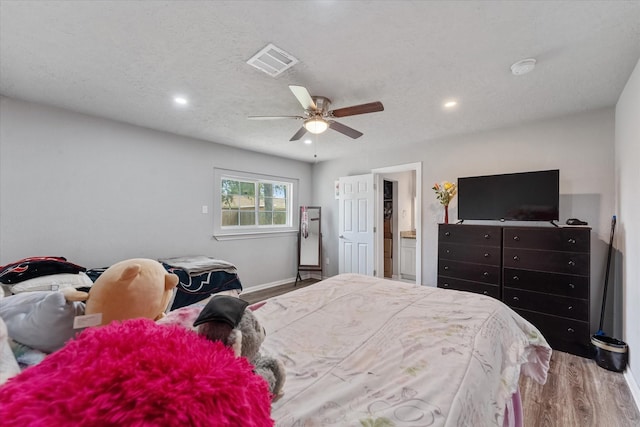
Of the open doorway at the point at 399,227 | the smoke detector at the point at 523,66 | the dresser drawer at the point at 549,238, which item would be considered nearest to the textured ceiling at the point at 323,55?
the smoke detector at the point at 523,66

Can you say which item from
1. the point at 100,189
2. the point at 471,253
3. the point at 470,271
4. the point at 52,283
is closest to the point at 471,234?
the point at 471,253

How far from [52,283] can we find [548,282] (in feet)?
14.9

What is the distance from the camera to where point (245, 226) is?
15.3 ft

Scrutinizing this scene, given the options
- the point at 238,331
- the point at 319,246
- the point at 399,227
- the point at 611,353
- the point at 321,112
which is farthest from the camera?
the point at 399,227

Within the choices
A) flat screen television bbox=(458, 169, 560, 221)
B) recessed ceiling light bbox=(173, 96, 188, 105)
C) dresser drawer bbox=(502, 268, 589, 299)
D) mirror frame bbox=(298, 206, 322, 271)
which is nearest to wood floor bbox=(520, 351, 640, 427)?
dresser drawer bbox=(502, 268, 589, 299)

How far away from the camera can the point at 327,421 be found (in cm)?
76

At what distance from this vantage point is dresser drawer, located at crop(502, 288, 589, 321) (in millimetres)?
2559

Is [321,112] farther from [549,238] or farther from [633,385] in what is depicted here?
[633,385]

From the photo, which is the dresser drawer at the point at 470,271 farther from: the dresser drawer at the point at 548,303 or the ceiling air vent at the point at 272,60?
the ceiling air vent at the point at 272,60

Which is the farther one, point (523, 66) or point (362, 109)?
point (362, 109)

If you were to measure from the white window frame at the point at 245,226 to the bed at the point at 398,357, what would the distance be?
2719 mm

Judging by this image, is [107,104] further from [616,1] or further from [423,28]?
[616,1]

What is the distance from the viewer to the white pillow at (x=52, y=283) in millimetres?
2129

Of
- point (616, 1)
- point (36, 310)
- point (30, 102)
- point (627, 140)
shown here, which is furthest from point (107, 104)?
point (627, 140)
